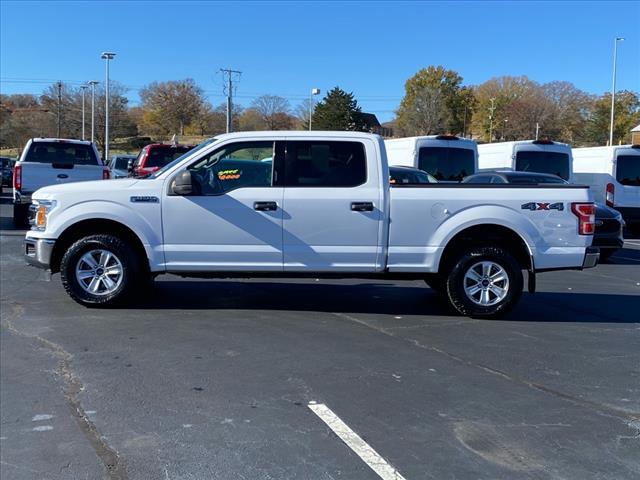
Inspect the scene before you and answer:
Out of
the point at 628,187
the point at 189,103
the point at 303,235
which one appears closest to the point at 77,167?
the point at 303,235

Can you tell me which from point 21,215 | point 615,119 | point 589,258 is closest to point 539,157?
point 589,258

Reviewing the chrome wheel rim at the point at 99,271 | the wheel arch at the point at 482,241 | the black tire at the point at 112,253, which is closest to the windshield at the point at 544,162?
the wheel arch at the point at 482,241

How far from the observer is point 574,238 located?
7.84m

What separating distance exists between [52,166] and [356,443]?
1261cm

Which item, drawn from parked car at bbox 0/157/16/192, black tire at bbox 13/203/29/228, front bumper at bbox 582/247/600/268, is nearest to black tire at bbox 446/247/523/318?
front bumper at bbox 582/247/600/268

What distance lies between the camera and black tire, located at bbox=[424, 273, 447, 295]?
8.21m

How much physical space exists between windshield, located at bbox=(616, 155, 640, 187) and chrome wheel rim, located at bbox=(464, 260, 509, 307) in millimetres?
12210

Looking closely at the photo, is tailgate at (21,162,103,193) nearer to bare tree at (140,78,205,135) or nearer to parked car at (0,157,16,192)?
parked car at (0,157,16,192)

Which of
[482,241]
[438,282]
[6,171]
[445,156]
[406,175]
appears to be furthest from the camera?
[6,171]

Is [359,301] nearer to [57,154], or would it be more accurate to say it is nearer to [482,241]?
[482,241]

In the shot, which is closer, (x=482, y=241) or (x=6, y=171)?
(x=482, y=241)

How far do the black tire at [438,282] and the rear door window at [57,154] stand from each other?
946 cm

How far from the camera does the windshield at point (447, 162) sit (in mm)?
17359

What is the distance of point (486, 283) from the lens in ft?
26.1
